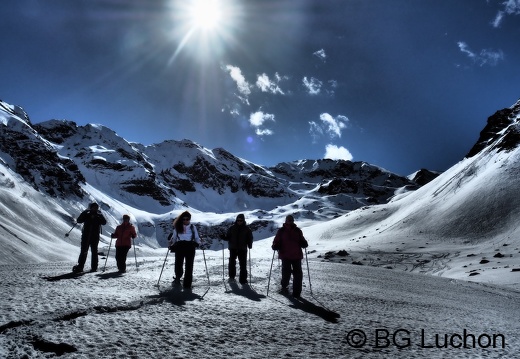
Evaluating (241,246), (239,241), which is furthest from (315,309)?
(239,241)

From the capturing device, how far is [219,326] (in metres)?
5.57

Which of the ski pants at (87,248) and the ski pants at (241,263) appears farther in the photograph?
the ski pants at (87,248)

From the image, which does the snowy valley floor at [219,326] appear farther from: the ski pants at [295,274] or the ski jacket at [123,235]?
the ski jacket at [123,235]

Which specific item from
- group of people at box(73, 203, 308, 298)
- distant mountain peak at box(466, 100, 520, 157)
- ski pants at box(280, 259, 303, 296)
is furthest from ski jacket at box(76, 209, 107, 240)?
distant mountain peak at box(466, 100, 520, 157)

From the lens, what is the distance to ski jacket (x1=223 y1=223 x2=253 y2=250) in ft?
40.3

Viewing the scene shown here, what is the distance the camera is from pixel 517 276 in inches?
907

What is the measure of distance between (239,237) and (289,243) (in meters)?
2.89

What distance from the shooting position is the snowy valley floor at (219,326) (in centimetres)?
440

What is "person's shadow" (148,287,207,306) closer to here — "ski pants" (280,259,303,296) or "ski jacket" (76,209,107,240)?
"ski pants" (280,259,303,296)

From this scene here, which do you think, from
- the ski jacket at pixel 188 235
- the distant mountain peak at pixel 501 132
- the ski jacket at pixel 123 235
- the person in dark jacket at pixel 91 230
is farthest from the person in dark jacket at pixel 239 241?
the distant mountain peak at pixel 501 132

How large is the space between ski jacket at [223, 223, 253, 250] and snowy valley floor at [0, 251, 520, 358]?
3.29 m

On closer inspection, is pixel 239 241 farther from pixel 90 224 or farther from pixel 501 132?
pixel 501 132

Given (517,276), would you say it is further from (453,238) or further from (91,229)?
(91,229)

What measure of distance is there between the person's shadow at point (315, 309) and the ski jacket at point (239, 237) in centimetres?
383
